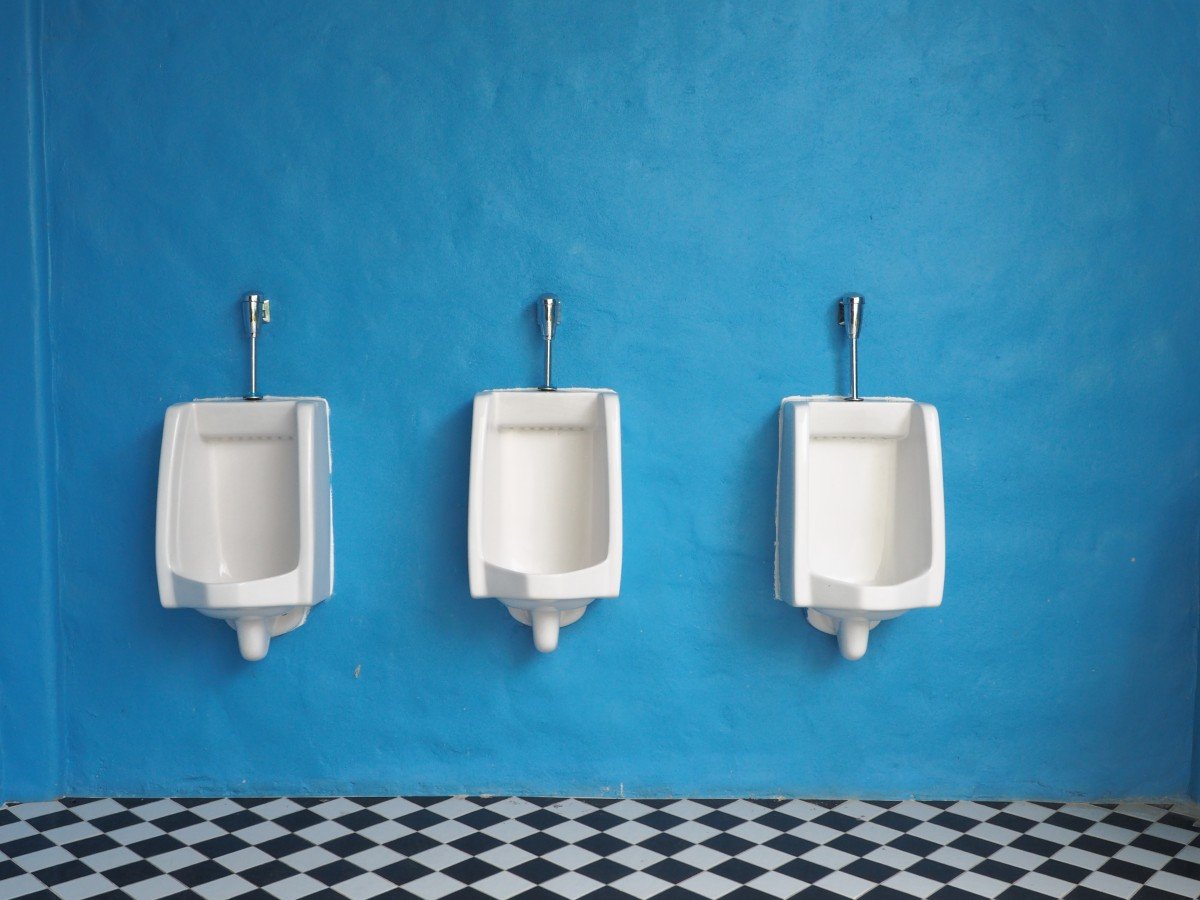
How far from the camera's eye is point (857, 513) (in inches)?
93.1

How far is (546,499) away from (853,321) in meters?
0.80

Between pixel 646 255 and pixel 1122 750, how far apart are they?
1619mm

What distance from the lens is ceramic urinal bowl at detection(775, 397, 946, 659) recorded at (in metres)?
2.17

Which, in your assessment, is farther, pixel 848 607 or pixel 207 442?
pixel 207 442

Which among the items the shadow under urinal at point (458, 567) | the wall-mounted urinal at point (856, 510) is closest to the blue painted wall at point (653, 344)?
the shadow under urinal at point (458, 567)

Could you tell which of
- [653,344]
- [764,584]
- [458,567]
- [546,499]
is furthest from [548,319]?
[764,584]

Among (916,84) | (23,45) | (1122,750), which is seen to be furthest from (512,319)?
(1122,750)

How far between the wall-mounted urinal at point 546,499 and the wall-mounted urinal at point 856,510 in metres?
0.40

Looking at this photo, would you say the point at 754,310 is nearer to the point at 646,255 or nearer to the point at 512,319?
the point at 646,255

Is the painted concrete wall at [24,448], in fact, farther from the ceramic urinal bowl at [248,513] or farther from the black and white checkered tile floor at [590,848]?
the ceramic urinal bowl at [248,513]

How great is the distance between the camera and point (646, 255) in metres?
2.36

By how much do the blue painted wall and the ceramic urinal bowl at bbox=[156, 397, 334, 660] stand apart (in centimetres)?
12

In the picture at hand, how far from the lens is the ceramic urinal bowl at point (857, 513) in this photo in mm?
2172

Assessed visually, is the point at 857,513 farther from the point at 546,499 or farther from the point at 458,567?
the point at 458,567
